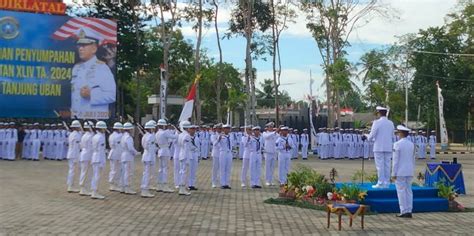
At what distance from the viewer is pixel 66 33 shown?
101ft

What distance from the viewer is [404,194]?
482 inches

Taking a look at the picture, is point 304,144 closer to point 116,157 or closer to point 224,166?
point 224,166

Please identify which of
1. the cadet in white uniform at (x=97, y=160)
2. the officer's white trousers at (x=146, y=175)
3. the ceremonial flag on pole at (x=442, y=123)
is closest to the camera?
the cadet in white uniform at (x=97, y=160)

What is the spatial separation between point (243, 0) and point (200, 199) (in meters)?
28.0

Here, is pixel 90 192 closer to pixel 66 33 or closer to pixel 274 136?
pixel 274 136

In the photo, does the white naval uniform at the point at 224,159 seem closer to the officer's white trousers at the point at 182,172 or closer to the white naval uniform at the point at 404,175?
the officer's white trousers at the point at 182,172

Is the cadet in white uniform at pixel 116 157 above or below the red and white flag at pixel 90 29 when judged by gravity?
below

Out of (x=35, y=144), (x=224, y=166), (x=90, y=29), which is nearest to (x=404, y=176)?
(x=224, y=166)

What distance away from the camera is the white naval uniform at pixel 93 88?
100 ft

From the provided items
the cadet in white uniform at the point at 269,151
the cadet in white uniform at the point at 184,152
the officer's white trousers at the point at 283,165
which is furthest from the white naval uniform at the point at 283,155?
the cadet in white uniform at the point at 184,152

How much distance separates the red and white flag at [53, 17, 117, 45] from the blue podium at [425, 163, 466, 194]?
1981cm

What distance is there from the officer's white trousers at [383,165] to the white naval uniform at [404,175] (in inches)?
45.7

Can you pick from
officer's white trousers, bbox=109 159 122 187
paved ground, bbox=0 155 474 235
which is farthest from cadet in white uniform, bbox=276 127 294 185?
officer's white trousers, bbox=109 159 122 187

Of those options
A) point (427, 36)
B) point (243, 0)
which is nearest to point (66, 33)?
point (243, 0)
